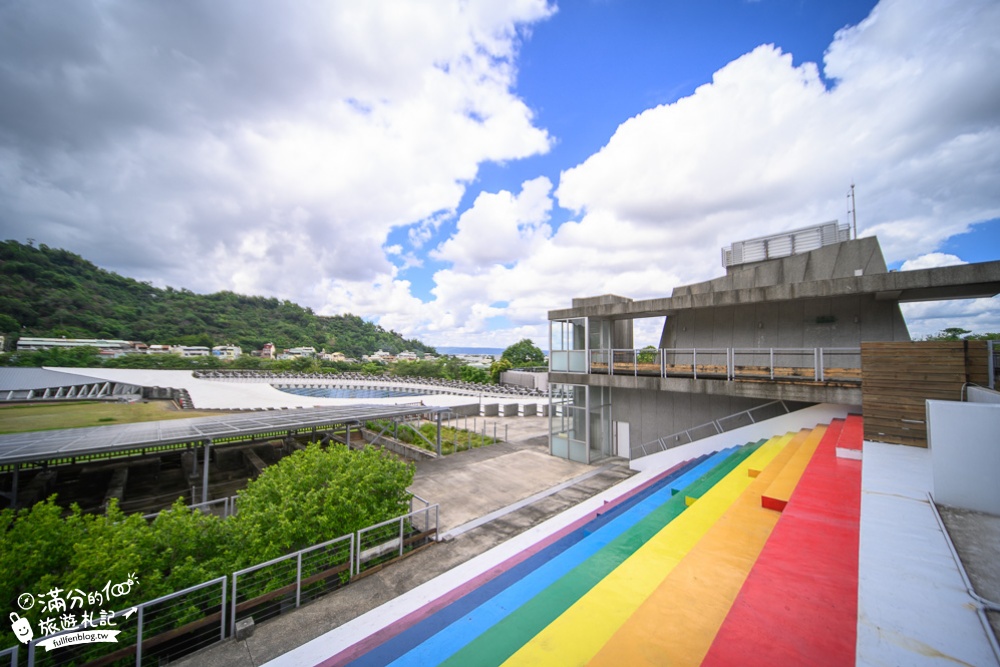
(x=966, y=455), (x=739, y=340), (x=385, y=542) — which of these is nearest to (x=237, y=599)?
(x=385, y=542)

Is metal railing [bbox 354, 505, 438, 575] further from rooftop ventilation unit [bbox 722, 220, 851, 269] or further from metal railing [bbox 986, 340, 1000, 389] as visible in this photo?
rooftop ventilation unit [bbox 722, 220, 851, 269]

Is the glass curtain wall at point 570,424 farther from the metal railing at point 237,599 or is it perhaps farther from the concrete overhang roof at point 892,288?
the metal railing at point 237,599

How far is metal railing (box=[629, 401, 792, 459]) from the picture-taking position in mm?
12461

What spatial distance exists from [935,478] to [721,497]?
11.1 ft

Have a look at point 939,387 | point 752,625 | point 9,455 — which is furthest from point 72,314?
point 939,387

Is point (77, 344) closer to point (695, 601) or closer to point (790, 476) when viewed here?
point (695, 601)

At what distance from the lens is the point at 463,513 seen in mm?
10586

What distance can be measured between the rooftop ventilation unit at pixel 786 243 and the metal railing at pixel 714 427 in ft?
20.3

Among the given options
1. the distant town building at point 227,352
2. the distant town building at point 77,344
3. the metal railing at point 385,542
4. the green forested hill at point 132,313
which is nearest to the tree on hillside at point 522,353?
the green forested hill at point 132,313

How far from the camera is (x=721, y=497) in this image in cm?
687

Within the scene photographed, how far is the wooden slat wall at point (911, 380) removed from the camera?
6078mm

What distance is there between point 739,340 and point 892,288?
178 inches

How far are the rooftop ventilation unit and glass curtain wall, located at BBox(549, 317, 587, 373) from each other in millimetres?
7065

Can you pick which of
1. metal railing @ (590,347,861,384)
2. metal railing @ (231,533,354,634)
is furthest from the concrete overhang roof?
metal railing @ (231,533,354,634)
